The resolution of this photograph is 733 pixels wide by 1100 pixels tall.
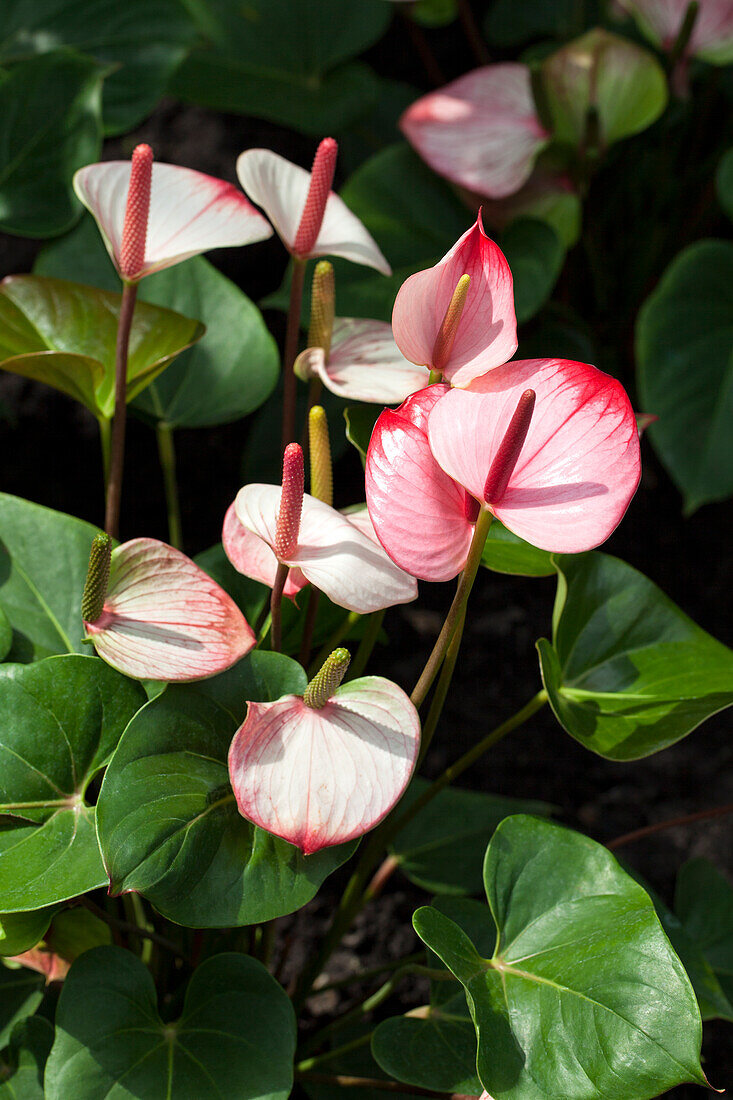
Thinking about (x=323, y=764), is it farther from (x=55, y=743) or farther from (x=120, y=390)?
(x=120, y=390)

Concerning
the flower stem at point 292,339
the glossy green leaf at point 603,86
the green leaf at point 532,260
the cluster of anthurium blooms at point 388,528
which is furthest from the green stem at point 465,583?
the glossy green leaf at point 603,86

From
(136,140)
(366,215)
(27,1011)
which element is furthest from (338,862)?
(136,140)

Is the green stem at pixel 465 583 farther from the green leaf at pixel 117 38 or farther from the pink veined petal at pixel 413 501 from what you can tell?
the green leaf at pixel 117 38

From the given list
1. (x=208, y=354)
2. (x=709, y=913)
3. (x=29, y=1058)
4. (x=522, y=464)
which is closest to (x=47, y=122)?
(x=208, y=354)

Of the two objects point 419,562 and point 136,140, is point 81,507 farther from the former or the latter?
point 419,562

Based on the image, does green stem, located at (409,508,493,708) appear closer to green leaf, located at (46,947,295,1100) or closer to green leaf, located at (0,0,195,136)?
green leaf, located at (46,947,295,1100)

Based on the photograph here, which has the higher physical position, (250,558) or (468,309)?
(468,309)

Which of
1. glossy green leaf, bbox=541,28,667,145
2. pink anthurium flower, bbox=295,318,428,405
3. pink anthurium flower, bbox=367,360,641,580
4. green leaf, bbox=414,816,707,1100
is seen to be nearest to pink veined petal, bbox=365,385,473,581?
pink anthurium flower, bbox=367,360,641,580
